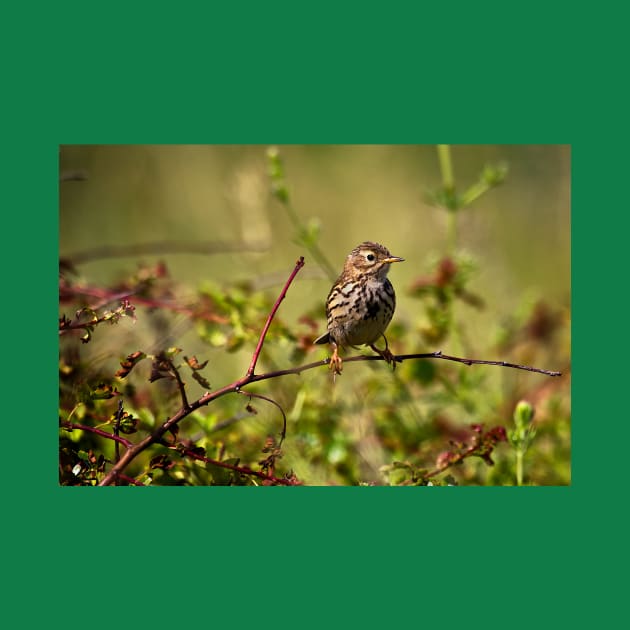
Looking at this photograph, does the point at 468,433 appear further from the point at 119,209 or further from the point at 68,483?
the point at 119,209

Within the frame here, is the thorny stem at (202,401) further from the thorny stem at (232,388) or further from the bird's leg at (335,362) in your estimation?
the bird's leg at (335,362)

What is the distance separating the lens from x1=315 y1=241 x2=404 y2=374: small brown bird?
2979 mm

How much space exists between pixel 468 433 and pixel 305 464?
85cm

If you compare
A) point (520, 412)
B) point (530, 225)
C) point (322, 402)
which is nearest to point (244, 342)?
point (322, 402)

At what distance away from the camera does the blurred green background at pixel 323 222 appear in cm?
376

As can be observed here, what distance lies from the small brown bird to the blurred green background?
41 centimetres

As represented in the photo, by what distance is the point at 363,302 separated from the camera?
→ 9.87 feet

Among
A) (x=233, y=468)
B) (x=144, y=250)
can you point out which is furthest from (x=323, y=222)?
(x=233, y=468)

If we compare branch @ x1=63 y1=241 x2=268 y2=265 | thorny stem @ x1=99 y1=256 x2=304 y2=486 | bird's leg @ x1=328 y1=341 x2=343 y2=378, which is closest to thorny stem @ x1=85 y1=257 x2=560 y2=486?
thorny stem @ x1=99 y1=256 x2=304 y2=486

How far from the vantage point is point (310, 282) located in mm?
4070

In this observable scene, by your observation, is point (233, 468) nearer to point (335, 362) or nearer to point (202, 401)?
point (202, 401)

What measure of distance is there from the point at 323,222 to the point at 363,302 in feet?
5.26

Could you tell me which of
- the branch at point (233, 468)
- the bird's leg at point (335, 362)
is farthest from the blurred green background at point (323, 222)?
the branch at point (233, 468)

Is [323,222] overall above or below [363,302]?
above
